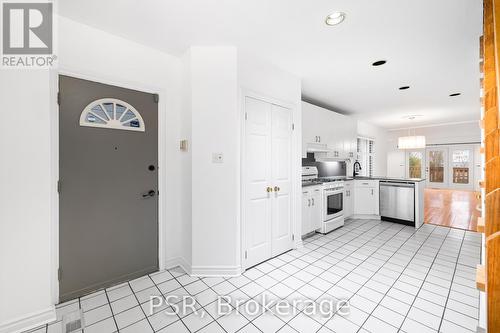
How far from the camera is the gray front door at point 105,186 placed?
2004 mm

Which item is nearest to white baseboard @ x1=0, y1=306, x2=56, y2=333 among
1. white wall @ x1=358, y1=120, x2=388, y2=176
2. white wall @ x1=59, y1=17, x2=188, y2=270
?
white wall @ x1=59, y1=17, x2=188, y2=270

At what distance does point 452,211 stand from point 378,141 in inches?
129

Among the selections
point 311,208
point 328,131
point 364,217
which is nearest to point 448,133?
point 364,217

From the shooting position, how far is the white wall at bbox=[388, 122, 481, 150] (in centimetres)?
716

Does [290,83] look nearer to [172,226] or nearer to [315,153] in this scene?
[315,153]

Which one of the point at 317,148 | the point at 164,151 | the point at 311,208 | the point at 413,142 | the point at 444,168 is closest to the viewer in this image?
the point at 164,151

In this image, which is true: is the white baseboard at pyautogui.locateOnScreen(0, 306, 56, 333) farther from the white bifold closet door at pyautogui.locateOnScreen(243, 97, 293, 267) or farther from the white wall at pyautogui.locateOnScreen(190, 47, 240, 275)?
the white bifold closet door at pyautogui.locateOnScreen(243, 97, 293, 267)

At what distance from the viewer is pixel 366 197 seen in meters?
4.89

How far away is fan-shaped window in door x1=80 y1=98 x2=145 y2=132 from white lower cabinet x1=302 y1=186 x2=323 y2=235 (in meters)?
2.60

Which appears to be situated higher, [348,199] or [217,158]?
[217,158]

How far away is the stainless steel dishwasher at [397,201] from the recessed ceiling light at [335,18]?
3795mm

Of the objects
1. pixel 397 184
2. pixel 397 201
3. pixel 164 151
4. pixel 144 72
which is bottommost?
pixel 397 201

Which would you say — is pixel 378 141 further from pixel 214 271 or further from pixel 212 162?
pixel 214 271

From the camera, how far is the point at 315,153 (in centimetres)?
472
